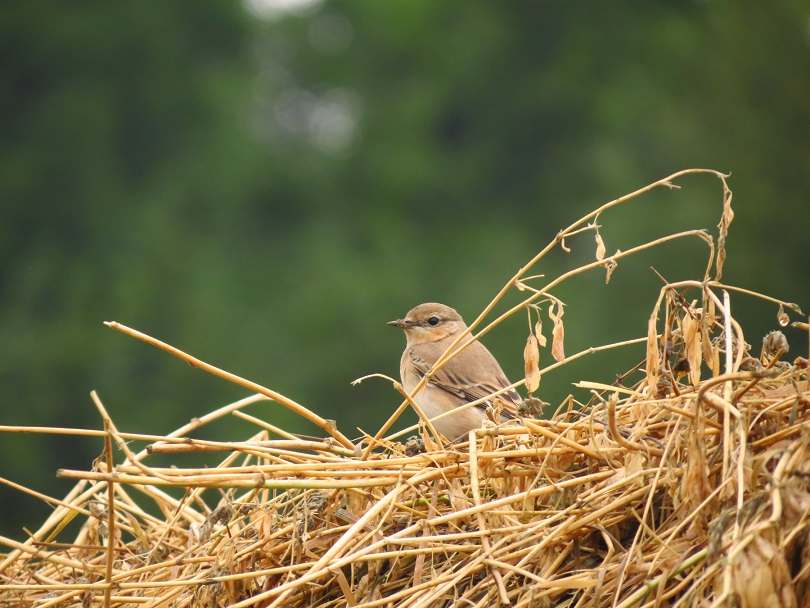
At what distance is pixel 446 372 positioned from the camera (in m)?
5.90

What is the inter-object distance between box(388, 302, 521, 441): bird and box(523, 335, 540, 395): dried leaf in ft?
5.95

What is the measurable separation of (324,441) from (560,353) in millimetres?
714

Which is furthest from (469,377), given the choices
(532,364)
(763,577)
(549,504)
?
(763,577)

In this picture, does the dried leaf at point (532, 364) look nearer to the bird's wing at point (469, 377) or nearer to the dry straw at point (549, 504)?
the dry straw at point (549, 504)

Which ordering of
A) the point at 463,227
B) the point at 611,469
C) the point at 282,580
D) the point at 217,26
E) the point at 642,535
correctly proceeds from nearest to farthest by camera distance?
the point at 642,535, the point at 611,469, the point at 282,580, the point at 463,227, the point at 217,26

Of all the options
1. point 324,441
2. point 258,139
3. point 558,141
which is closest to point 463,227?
point 558,141

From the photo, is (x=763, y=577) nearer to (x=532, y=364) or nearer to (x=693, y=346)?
(x=693, y=346)

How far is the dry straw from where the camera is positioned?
256 cm

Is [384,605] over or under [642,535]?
under

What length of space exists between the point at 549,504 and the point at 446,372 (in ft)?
9.54

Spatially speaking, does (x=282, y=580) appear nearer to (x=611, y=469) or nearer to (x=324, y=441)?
(x=324, y=441)

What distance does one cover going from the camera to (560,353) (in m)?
3.24

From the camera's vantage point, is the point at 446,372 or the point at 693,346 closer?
the point at 693,346

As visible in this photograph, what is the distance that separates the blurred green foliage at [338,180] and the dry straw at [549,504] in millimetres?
15667
